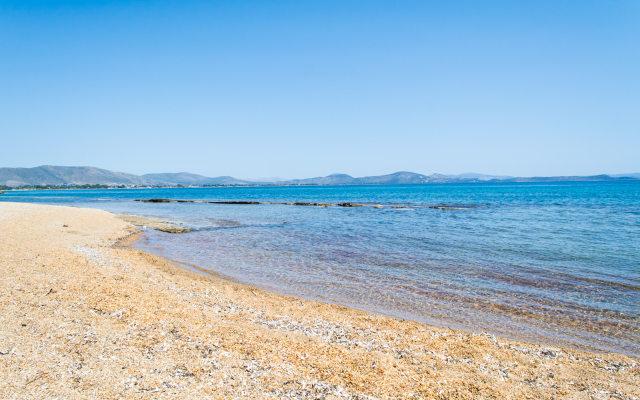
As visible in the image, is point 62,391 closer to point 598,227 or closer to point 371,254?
point 371,254

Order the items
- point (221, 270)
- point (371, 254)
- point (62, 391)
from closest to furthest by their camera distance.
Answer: point (62, 391)
point (221, 270)
point (371, 254)

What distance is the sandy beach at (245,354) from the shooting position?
223 inches

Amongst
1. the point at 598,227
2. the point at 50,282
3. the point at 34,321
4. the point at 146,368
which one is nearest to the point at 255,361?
the point at 146,368

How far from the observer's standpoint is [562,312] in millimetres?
10617

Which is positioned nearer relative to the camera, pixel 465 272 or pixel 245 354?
pixel 245 354

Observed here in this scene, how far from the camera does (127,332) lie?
24.3 feet

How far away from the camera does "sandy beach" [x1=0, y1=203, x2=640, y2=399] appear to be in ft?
18.6

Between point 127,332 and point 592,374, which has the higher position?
point 127,332

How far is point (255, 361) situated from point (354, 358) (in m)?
2.03

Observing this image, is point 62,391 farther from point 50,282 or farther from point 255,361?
point 50,282

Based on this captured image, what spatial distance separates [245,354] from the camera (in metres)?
6.94

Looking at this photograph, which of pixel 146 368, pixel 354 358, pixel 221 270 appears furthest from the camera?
pixel 221 270

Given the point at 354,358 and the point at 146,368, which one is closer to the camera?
the point at 146,368

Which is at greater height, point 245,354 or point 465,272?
point 245,354
